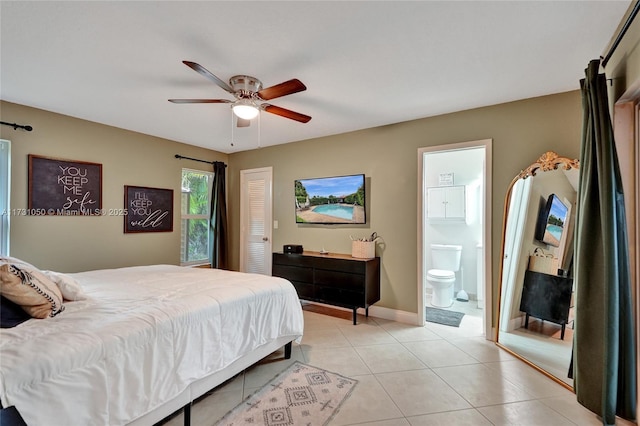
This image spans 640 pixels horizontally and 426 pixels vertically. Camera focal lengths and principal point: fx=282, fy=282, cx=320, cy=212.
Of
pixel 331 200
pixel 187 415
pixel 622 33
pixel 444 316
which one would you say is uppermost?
pixel 622 33

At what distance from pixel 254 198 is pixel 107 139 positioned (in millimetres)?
2155

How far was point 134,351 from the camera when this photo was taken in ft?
4.61

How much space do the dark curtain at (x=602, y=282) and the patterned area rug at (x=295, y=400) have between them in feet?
5.20

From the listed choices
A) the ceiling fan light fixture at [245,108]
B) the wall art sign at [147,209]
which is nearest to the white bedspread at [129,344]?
the ceiling fan light fixture at [245,108]

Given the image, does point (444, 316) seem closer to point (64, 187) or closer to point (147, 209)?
point (147, 209)

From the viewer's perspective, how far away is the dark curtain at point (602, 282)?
1718 millimetres

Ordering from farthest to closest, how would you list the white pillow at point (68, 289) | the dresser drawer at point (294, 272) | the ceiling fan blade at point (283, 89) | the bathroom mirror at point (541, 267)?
the dresser drawer at point (294, 272) → the bathroom mirror at point (541, 267) → the ceiling fan blade at point (283, 89) → the white pillow at point (68, 289)

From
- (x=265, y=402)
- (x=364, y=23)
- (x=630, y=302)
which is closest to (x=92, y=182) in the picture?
(x=265, y=402)

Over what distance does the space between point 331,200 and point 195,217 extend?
237cm

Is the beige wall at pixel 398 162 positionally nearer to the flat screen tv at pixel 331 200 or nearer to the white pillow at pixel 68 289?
the flat screen tv at pixel 331 200

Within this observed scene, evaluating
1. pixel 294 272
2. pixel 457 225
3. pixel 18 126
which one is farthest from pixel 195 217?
pixel 457 225

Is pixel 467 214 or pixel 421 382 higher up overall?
pixel 467 214

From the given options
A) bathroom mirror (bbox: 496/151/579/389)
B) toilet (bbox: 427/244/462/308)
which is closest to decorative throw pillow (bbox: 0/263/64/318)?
bathroom mirror (bbox: 496/151/579/389)

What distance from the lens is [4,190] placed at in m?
2.85
